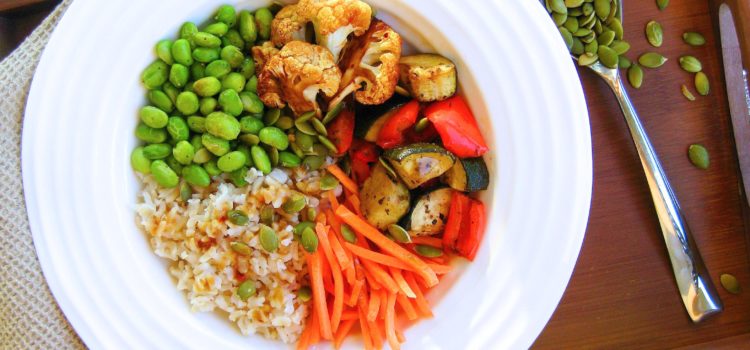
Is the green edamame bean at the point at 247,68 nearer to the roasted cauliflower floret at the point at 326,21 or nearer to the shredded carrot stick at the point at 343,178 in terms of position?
the roasted cauliflower floret at the point at 326,21

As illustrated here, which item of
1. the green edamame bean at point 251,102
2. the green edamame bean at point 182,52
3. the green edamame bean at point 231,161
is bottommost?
the green edamame bean at point 231,161

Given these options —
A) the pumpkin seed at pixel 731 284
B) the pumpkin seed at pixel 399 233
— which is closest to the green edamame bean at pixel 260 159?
the pumpkin seed at pixel 399 233

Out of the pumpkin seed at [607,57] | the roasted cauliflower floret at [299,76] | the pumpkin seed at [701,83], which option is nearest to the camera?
the roasted cauliflower floret at [299,76]

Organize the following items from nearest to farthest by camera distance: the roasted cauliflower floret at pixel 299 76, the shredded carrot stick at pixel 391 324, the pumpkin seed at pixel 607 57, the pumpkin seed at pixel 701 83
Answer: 1. the roasted cauliflower floret at pixel 299 76
2. the shredded carrot stick at pixel 391 324
3. the pumpkin seed at pixel 607 57
4. the pumpkin seed at pixel 701 83

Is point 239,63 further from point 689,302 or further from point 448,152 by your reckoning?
point 689,302

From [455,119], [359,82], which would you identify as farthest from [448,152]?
[359,82]

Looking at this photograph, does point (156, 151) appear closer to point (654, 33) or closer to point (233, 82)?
point (233, 82)

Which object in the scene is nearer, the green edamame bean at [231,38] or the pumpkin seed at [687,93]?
the green edamame bean at [231,38]
